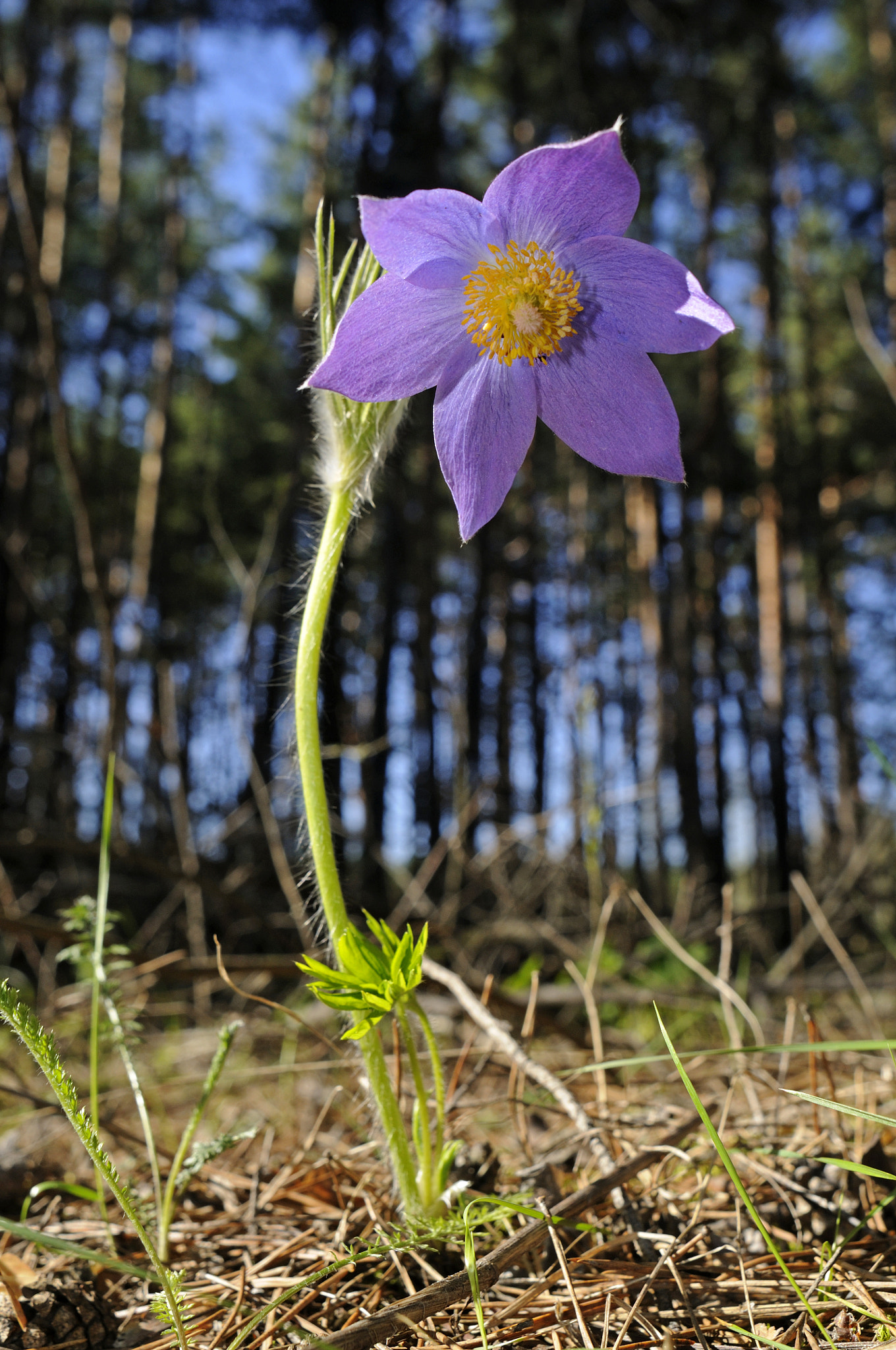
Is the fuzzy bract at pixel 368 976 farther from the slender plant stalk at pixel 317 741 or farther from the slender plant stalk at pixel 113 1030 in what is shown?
the slender plant stalk at pixel 113 1030

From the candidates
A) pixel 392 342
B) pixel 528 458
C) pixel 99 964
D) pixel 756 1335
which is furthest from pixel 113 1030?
pixel 528 458

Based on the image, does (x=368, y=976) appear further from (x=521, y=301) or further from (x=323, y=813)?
(x=521, y=301)

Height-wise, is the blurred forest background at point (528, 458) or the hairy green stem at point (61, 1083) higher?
the blurred forest background at point (528, 458)

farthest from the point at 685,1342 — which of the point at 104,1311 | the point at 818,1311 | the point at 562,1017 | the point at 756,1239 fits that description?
the point at 562,1017

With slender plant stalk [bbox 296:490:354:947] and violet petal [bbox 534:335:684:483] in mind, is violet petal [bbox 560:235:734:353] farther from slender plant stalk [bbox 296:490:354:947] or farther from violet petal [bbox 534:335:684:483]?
slender plant stalk [bbox 296:490:354:947]

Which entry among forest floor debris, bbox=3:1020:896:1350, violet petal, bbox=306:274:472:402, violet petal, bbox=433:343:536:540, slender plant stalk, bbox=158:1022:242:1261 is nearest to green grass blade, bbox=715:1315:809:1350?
forest floor debris, bbox=3:1020:896:1350

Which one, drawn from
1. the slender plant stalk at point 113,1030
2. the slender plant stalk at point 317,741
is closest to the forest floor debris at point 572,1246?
the slender plant stalk at point 113,1030

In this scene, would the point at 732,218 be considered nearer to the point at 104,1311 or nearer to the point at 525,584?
the point at 525,584

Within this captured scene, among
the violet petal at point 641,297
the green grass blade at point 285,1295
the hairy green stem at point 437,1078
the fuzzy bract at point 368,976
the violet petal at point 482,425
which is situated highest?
the violet petal at point 641,297

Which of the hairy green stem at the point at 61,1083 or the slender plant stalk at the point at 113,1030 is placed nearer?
the hairy green stem at the point at 61,1083
